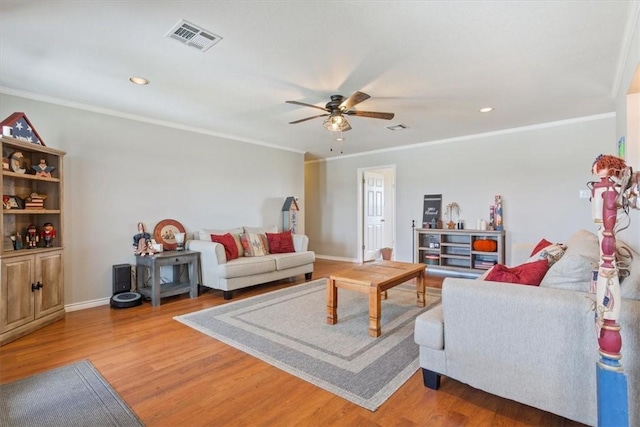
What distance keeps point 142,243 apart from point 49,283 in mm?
997

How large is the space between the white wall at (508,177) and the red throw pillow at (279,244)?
219cm

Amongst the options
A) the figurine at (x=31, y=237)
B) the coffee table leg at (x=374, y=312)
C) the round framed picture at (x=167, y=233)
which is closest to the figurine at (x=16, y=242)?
the figurine at (x=31, y=237)

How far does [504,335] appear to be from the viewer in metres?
1.68

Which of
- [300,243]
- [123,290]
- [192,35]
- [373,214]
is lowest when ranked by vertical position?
[123,290]

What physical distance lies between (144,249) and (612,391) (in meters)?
4.36

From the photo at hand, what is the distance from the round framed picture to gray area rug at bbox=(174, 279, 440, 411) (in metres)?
1.30

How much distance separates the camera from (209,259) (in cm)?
409

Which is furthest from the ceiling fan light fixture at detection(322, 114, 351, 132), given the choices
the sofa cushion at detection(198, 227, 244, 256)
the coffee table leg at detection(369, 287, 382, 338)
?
the sofa cushion at detection(198, 227, 244, 256)

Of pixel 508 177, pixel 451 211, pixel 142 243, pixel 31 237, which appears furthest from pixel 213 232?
pixel 508 177

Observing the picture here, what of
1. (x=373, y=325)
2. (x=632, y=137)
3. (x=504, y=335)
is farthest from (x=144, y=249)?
(x=632, y=137)

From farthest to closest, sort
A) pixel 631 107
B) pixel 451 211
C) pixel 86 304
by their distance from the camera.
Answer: pixel 451 211
pixel 86 304
pixel 631 107

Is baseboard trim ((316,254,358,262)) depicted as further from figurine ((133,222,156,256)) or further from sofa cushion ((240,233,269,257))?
figurine ((133,222,156,256))

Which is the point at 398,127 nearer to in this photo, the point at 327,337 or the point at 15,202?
the point at 327,337

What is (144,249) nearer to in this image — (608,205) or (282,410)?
(282,410)
